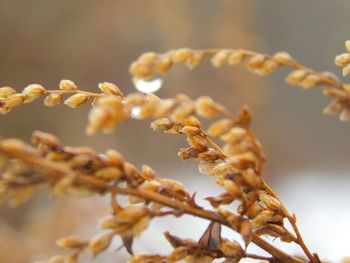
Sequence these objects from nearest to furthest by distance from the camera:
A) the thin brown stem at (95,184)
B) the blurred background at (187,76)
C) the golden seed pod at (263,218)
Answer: the thin brown stem at (95,184) → the golden seed pod at (263,218) → the blurred background at (187,76)

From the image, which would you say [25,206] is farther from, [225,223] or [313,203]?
[225,223]

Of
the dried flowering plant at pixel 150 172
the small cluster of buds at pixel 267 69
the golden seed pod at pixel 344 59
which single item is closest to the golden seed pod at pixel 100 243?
the dried flowering plant at pixel 150 172

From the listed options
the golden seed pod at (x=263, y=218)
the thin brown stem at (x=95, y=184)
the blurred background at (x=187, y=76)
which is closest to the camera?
the thin brown stem at (x=95, y=184)

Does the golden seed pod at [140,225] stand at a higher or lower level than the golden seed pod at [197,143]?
lower

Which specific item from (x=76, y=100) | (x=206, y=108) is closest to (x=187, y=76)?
(x=76, y=100)

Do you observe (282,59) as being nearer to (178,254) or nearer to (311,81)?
(311,81)

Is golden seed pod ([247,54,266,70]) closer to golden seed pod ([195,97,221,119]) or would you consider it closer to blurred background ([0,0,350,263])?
golden seed pod ([195,97,221,119])

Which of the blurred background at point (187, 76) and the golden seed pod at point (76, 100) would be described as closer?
the golden seed pod at point (76, 100)

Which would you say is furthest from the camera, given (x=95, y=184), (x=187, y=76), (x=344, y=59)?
(x=187, y=76)

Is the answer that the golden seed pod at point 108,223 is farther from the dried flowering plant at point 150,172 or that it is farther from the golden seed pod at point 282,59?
the golden seed pod at point 282,59
